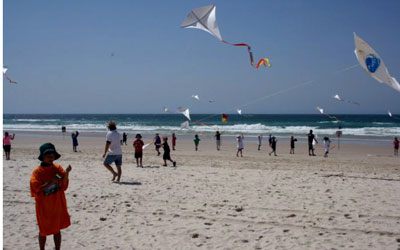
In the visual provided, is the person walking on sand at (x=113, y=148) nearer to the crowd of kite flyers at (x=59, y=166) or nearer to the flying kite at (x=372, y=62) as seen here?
the crowd of kite flyers at (x=59, y=166)

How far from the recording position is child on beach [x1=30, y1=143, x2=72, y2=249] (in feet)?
12.2

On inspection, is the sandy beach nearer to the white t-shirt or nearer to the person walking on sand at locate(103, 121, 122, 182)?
the person walking on sand at locate(103, 121, 122, 182)

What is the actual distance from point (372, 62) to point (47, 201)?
4711 millimetres

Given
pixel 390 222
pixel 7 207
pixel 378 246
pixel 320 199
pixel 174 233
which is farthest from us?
pixel 320 199

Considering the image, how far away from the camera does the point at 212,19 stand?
638 centimetres

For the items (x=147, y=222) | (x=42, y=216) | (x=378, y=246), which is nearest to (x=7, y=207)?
(x=147, y=222)

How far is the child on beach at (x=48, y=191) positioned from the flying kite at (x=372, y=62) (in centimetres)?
438

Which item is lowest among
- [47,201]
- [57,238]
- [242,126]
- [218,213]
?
[218,213]

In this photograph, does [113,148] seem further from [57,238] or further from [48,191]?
[48,191]

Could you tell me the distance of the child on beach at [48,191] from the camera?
12.2ft

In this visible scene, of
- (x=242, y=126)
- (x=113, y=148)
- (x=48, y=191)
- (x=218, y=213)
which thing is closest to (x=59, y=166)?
(x=48, y=191)

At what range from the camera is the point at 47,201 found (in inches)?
Answer: 148

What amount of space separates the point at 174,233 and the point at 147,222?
0.59m

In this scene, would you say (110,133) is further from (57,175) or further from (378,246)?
(378,246)
